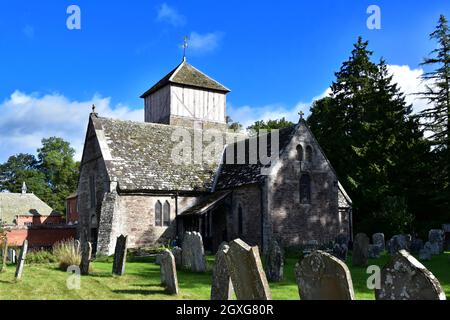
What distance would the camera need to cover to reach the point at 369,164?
1544 inches

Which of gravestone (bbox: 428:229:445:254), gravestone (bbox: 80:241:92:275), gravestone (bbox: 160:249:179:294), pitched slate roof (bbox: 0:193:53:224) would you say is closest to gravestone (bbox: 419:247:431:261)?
gravestone (bbox: 428:229:445:254)

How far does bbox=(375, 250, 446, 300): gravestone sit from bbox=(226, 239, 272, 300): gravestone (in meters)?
2.22

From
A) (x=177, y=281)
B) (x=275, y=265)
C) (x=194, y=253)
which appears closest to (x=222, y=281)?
(x=177, y=281)

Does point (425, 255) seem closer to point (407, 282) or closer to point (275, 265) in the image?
point (275, 265)

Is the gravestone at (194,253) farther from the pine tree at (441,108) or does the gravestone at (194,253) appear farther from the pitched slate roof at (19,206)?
the pitched slate roof at (19,206)

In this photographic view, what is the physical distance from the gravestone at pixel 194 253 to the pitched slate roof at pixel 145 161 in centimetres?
1121

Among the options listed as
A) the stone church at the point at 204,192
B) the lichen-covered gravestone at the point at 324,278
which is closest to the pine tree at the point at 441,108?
the stone church at the point at 204,192

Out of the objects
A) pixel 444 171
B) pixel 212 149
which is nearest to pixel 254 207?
pixel 212 149

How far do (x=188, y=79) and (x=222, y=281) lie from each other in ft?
106

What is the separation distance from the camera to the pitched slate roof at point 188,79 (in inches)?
1587

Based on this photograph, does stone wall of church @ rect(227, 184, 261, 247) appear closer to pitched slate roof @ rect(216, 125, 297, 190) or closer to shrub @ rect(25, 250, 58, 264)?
pitched slate roof @ rect(216, 125, 297, 190)
